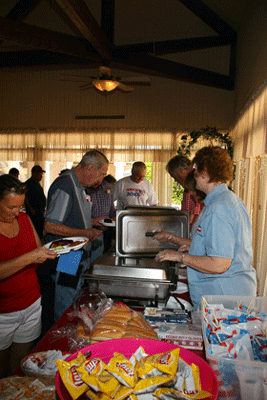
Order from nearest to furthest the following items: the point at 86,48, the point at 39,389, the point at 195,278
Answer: the point at 39,389
the point at 195,278
the point at 86,48

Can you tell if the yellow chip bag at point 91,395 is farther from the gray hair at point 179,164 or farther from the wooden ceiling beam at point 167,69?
the wooden ceiling beam at point 167,69

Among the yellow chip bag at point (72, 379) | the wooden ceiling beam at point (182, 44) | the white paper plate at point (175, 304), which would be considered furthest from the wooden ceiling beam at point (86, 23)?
the yellow chip bag at point (72, 379)

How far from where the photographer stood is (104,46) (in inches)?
187

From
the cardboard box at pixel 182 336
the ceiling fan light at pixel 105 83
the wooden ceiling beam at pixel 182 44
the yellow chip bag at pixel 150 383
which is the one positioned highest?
the wooden ceiling beam at pixel 182 44

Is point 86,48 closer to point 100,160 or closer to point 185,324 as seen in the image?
point 100,160

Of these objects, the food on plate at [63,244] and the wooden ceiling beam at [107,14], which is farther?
the wooden ceiling beam at [107,14]

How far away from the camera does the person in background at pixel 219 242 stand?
1297 millimetres

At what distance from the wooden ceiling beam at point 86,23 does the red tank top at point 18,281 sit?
281 centimetres

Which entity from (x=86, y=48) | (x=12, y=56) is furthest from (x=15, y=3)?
(x=86, y=48)

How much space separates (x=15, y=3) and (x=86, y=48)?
3.30 m

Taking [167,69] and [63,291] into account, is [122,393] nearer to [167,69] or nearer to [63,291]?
[63,291]

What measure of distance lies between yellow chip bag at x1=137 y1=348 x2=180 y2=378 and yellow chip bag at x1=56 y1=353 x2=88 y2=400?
0.44 feet

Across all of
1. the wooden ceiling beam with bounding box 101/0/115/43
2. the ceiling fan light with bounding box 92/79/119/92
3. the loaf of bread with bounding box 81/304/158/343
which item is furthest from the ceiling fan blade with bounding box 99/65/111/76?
the loaf of bread with bounding box 81/304/158/343

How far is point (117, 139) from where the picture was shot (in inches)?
282
